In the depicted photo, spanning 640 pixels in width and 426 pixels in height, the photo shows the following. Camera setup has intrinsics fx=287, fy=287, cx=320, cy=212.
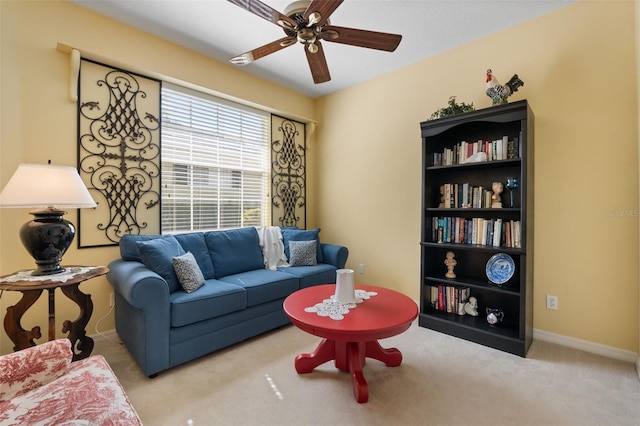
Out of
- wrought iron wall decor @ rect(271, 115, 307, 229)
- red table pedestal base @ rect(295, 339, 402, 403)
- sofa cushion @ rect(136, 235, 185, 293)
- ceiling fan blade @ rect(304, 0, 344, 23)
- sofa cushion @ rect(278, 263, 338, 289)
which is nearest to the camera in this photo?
ceiling fan blade @ rect(304, 0, 344, 23)

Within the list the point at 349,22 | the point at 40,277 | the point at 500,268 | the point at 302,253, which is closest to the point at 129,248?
the point at 40,277

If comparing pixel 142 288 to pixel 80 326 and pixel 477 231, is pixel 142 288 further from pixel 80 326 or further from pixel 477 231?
pixel 477 231

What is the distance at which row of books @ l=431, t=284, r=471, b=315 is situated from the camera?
106 inches

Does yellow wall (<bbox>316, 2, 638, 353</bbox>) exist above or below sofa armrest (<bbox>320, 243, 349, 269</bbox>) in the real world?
above

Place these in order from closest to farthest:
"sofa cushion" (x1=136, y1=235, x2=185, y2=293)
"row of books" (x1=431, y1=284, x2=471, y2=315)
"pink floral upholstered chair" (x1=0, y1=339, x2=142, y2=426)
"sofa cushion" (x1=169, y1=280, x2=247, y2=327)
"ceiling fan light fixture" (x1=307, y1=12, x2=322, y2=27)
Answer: "pink floral upholstered chair" (x1=0, y1=339, x2=142, y2=426)
"ceiling fan light fixture" (x1=307, y1=12, x2=322, y2=27)
"sofa cushion" (x1=169, y1=280, x2=247, y2=327)
"sofa cushion" (x1=136, y1=235, x2=185, y2=293)
"row of books" (x1=431, y1=284, x2=471, y2=315)

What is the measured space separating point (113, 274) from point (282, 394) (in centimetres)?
152

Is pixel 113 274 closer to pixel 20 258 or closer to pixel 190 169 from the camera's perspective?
pixel 20 258

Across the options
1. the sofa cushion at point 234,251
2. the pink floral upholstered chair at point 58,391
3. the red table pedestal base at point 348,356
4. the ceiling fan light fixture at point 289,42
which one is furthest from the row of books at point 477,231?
the pink floral upholstered chair at point 58,391

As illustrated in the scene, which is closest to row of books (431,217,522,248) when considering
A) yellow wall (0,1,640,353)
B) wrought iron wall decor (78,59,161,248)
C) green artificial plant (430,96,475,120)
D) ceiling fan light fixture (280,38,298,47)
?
yellow wall (0,1,640,353)

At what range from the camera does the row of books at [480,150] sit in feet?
7.88

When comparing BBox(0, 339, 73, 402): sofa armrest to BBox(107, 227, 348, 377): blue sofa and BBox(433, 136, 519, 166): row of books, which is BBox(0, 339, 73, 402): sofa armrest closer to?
BBox(107, 227, 348, 377): blue sofa

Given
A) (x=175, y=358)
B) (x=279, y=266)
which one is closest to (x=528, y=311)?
(x=279, y=266)

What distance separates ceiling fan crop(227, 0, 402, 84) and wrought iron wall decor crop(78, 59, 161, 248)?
122 cm

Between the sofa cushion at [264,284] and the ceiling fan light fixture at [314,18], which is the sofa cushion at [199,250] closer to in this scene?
the sofa cushion at [264,284]
